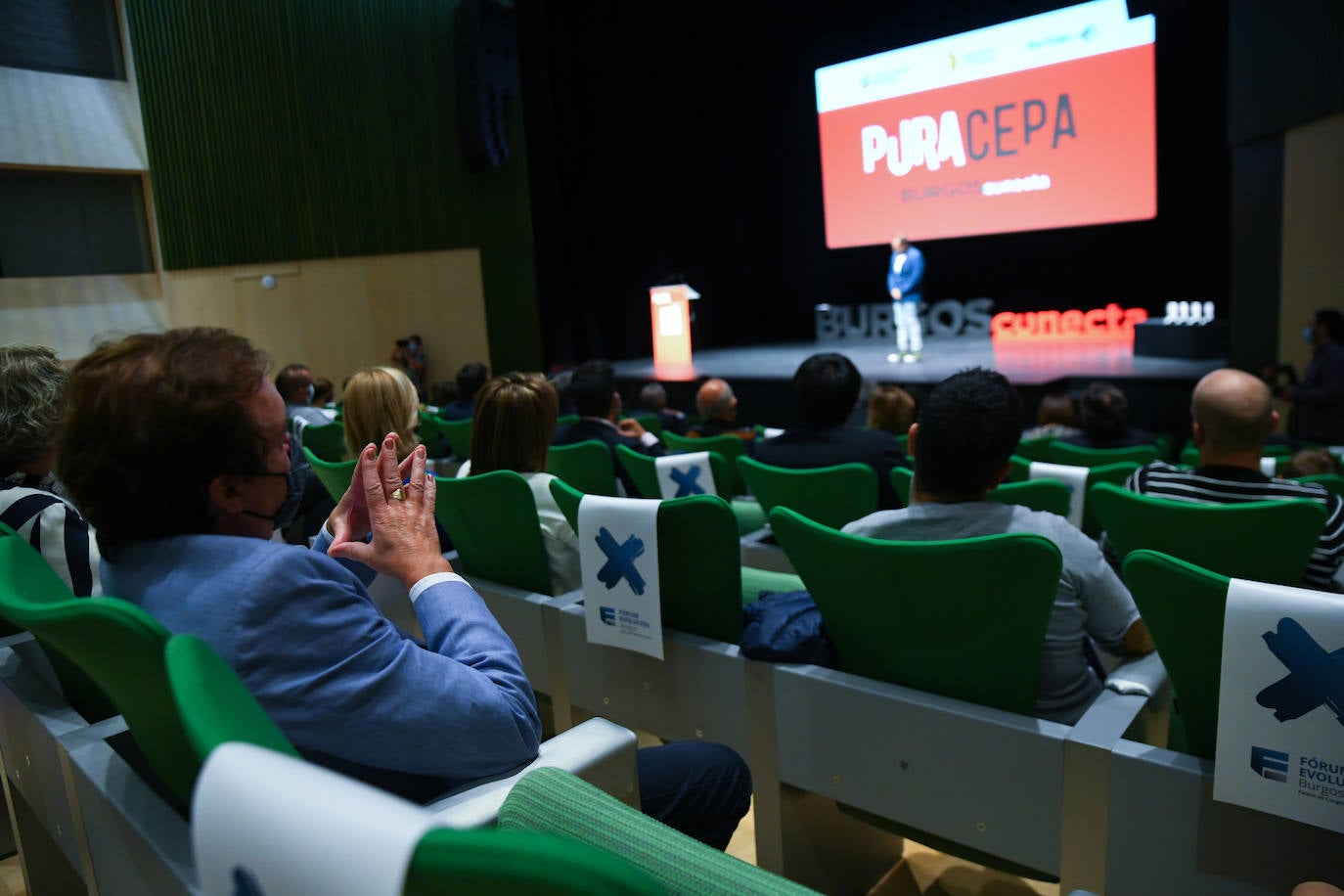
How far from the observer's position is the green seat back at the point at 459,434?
4.61m

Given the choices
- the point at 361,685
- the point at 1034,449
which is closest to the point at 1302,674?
the point at 361,685

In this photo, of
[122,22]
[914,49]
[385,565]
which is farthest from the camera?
[914,49]

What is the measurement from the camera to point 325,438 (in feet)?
13.8

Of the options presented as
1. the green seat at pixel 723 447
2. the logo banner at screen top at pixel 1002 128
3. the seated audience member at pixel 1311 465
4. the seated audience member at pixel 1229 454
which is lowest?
the seated audience member at pixel 1311 465

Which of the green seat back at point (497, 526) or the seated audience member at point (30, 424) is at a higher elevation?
the seated audience member at point (30, 424)

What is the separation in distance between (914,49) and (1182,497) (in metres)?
8.88

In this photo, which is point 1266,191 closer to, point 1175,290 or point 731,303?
point 1175,290

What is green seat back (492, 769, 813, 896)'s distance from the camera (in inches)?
23.7

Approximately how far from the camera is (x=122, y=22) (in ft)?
29.1

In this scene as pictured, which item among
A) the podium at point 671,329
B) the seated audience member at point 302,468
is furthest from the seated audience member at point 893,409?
the podium at point 671,329

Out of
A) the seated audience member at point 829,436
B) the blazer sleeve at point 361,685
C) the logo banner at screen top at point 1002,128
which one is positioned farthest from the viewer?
the logo banner at screen top at point 1002,128

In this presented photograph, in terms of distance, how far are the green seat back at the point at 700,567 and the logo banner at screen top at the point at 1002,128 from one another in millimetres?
8633

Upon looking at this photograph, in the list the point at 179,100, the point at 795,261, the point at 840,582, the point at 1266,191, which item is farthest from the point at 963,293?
the point at 840,582

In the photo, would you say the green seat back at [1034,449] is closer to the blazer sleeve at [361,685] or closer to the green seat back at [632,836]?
the blazer sleeve at [361,685]
